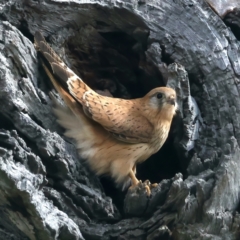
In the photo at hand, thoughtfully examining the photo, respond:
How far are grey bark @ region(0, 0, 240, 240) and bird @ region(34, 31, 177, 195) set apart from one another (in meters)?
0.08

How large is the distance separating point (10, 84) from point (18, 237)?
830 mm

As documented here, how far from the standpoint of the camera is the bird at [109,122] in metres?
3.67

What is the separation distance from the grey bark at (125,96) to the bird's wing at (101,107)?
0.11 m

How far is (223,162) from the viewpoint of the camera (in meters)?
3.38

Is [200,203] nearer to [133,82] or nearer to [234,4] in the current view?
[133,82]

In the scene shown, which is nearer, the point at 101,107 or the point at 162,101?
the point at 101,107

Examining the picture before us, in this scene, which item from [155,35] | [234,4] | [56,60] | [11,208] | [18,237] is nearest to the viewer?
[11,208]

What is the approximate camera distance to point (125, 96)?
14.1ft

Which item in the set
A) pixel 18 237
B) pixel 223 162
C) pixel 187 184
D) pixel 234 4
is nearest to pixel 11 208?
pixel 18 237

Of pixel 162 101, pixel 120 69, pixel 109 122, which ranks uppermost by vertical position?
pixel 162 101

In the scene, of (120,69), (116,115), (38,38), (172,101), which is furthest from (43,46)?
(172,101)

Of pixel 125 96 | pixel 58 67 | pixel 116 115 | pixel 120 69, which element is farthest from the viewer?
pixel 125 96

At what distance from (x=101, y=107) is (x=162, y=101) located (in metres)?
0.39

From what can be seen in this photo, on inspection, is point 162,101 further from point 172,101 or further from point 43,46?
point 43,46
